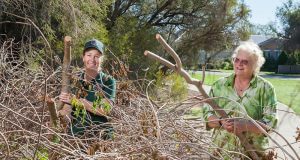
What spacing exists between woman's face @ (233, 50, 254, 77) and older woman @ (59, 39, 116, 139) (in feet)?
2.80

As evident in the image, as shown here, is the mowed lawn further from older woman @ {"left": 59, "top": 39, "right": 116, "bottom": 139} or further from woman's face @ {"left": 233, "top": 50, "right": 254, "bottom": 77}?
older woman @ {"left": 59, "top": 39, "right": 116, "bottom": 139}

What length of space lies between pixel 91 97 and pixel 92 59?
271 millimetres

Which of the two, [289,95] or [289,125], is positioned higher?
[289,95]

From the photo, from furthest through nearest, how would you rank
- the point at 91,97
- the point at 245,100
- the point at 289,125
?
the point at 289,125
the point at 91,97
the point at 245,100

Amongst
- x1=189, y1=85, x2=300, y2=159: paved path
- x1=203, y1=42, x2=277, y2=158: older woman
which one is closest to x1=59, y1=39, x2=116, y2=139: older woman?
x1=203, y1=42, x2=277, y2=158: older woman

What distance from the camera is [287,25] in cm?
5800

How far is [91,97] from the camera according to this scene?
142 inches

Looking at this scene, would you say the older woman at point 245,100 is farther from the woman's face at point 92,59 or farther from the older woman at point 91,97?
the woman's face at point 92,59

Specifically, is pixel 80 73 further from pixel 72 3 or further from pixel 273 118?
pixel 72 3

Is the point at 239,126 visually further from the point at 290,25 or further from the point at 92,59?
the point at 290,25

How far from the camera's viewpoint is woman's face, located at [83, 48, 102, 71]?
144 inches

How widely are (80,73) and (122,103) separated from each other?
15.7 inches

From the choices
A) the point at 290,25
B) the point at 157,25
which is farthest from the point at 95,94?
the point at 290,25

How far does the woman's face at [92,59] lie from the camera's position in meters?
3.67
